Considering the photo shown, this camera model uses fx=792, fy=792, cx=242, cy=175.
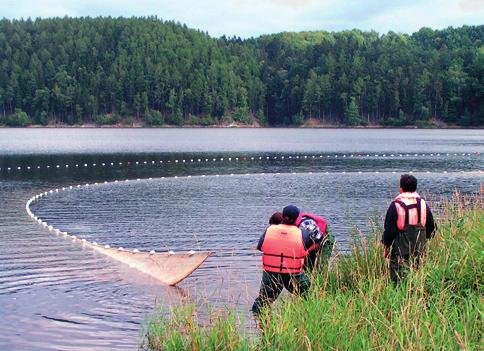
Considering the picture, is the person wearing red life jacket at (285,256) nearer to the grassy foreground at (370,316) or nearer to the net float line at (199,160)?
the grassy foreground at (370,316)

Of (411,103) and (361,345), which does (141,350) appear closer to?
(361,345)

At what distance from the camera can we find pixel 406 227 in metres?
12.7

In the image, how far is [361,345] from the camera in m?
9.99

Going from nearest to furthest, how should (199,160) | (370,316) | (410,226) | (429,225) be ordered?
(370,316) → (410,226) → (429,225) → (199,160)

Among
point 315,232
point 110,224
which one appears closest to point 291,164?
point 110,224

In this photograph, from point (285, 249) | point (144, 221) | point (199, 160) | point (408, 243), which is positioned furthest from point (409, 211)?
point (199, 160)

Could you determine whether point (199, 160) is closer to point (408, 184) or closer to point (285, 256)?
point (408, 184)

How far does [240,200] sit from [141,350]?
23.8 metres

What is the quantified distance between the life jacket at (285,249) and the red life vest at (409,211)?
1660mm

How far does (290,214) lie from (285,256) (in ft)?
2.16

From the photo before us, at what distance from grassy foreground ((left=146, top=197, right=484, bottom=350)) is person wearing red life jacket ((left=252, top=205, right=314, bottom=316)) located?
1.10 feet

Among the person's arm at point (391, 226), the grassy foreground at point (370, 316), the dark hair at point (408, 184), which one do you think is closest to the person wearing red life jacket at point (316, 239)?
the grassy foreground at point (370, 316)

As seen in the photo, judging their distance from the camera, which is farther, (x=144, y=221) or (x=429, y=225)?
(x=144, y=221)

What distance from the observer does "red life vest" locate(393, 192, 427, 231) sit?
12664 millimetres
